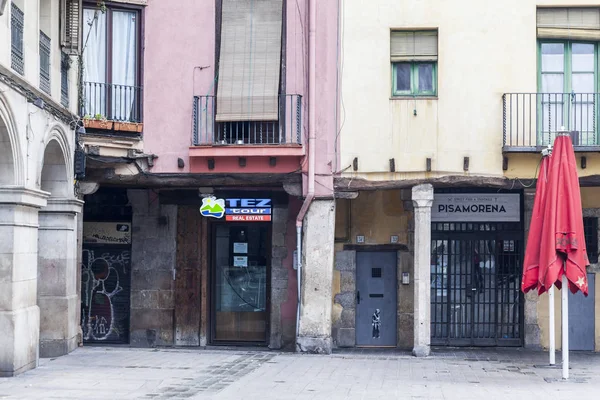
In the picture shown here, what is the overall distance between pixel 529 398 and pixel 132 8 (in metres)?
10.6

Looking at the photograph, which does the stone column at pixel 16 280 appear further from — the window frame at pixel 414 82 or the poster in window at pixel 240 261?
the window frame at pixel 414 82

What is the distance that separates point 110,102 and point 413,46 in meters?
5.79

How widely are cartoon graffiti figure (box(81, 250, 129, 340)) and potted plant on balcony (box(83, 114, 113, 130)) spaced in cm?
357

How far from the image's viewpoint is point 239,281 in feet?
67.1

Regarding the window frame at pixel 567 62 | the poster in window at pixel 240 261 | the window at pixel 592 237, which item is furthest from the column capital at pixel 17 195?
the window at pixel 592 237

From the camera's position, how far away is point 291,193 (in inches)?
722

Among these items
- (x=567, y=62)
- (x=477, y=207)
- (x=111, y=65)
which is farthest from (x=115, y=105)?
(x=567, y=62)

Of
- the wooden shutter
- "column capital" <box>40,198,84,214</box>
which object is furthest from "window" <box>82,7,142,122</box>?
"column capital" <box>40,198,84,214</box>

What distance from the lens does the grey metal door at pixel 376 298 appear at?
1998cm

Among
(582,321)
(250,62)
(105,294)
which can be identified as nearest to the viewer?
(250,62)

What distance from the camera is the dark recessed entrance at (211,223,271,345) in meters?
20.4

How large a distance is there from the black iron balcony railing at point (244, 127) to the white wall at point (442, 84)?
1.00m

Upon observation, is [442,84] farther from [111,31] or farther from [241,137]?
[111,31]

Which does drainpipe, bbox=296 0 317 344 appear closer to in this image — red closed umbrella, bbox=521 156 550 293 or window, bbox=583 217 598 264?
red closed umbrella, bbox=521 156 550 293
